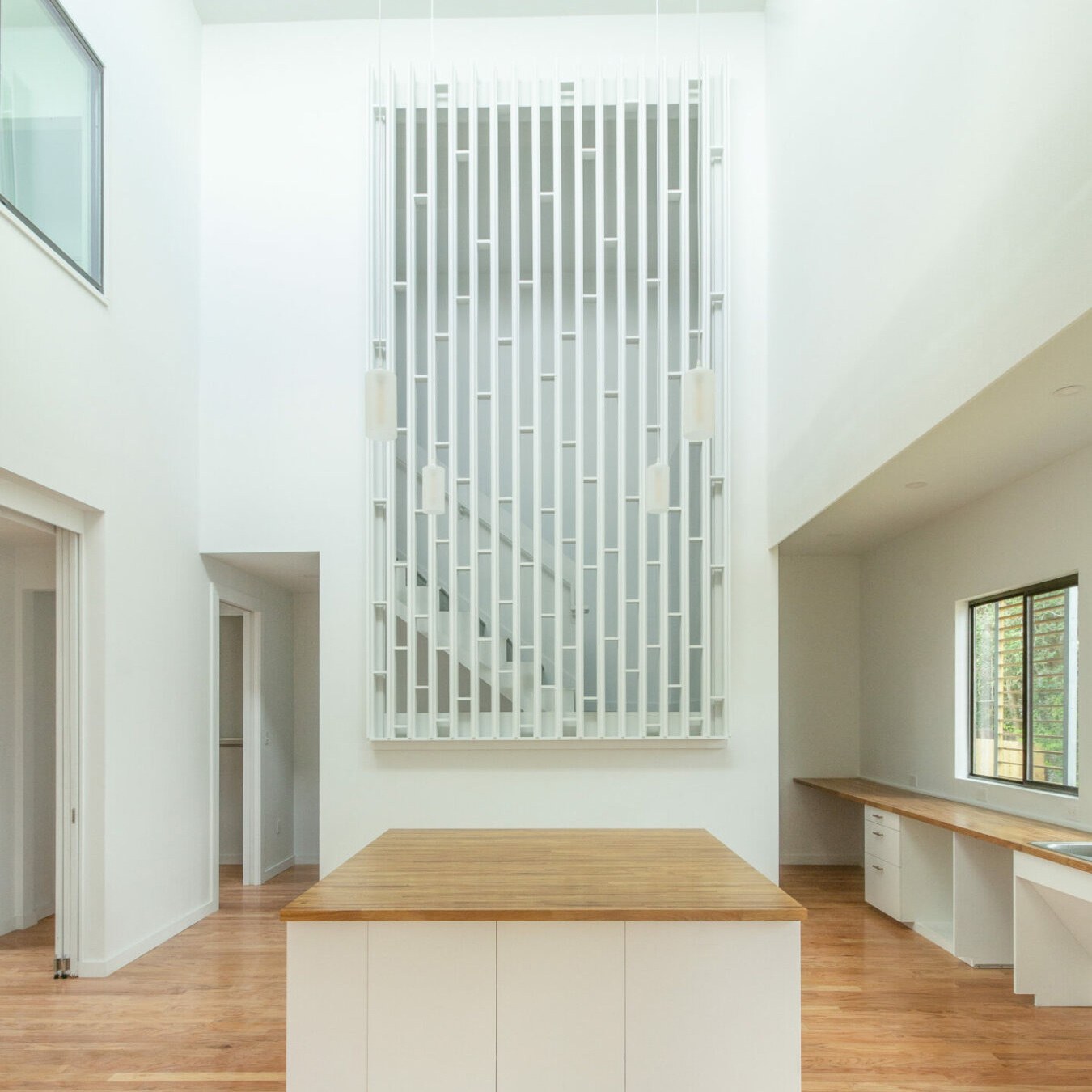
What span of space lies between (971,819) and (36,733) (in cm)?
548

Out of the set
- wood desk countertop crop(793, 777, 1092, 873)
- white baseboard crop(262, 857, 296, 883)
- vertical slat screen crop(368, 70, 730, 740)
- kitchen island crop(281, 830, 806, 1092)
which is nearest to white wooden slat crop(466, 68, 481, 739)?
vertical slat screen crop(368, 70, 730, 740)

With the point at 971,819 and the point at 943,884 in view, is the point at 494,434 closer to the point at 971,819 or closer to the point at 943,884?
the point at 971,819

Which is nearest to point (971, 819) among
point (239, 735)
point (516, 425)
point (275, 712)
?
point (516, 425)

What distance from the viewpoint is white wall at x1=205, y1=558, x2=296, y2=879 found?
850cm

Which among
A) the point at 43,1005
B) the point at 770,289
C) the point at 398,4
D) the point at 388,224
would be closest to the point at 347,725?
the point at 43,1005

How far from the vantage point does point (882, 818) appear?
7145 millimetres

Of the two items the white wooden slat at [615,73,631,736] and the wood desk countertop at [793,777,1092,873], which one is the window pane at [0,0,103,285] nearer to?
the white wooden slat at [615,73,631,736]

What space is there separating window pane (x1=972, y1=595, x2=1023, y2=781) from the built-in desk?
0.32 meters

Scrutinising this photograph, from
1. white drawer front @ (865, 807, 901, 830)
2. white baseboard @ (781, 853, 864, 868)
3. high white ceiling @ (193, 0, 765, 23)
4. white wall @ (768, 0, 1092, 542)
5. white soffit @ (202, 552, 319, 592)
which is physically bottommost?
white baseboard @ (781, 853, 864, 868)

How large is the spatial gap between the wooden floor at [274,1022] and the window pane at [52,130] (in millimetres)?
3602

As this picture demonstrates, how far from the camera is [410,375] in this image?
730 cm

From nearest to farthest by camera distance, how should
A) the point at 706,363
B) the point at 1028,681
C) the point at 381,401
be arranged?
the point at 381,401, the point at 1028,681, the point at 706,363

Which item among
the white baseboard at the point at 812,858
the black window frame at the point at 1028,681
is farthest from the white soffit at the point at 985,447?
the white baseboard at the point at 812,858

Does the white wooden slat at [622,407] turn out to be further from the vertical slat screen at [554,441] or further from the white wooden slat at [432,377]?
the white wooden slat at [432,377]
